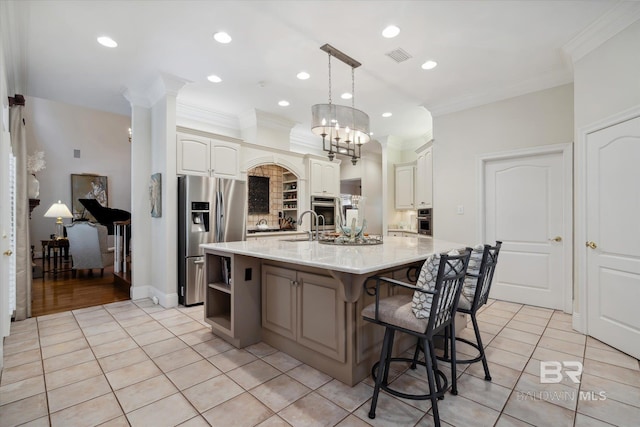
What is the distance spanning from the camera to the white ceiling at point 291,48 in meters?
2.46

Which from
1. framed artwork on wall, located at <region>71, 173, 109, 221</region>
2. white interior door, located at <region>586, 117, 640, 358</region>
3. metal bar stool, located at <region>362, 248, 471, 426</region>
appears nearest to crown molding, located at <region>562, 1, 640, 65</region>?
white interior door, located at <region>586, 117, 640, 358</region>

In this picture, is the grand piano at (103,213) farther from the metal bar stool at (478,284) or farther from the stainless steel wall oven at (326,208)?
the metal bar stool at (478,284)

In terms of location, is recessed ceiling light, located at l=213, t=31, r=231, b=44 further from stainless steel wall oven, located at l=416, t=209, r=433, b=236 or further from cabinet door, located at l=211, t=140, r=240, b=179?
stainless steel wall oven, located at l=416, t=209, r=433, b=236

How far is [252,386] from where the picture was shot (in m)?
2.01

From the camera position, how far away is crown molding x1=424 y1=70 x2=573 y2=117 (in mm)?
3496

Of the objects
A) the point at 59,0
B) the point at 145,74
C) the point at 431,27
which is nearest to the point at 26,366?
the point at 59,0

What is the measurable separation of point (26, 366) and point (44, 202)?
7.36 metres

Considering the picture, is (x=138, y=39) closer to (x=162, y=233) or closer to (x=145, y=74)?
(x=145, y=74)

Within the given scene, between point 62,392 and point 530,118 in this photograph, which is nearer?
point 62,392

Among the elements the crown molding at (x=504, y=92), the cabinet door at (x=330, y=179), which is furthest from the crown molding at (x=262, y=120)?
the crown molding at (x=504, y=92)

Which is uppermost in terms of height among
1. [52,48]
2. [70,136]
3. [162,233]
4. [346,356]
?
[70,136]

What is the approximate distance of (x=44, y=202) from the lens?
25.2 ft

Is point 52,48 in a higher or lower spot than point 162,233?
higher

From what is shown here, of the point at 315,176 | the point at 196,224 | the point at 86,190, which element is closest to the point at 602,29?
the point at 315,176
